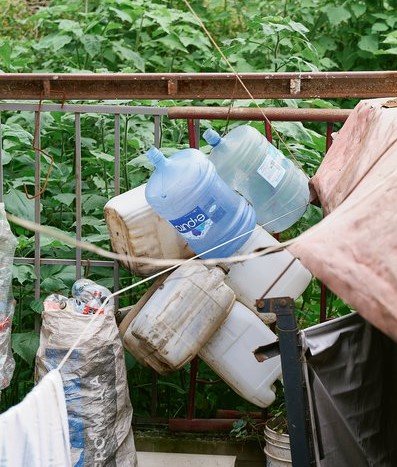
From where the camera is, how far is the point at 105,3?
810cm

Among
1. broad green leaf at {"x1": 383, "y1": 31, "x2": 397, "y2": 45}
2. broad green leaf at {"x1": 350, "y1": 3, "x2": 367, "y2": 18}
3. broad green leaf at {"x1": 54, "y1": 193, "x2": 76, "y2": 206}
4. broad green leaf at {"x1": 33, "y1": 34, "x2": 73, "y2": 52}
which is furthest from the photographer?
broad green leaf at {"x1": 350, "y1": 3, "x2": 367, "y2": 18}

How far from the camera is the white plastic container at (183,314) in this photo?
4477 millimetres

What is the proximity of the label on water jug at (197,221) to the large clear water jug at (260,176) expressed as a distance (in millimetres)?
373

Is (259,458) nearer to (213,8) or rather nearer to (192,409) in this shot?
(192,409)

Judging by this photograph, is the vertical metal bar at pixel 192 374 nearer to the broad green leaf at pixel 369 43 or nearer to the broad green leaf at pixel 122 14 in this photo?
the broad green leaf at pixel 122 14

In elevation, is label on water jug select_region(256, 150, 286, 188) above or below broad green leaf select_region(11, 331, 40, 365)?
above

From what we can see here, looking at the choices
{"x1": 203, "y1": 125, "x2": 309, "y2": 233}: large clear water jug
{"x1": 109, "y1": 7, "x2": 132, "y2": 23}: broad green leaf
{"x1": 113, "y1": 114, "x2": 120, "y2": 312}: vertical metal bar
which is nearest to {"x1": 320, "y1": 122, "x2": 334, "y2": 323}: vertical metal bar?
{"x1": 203, "y1": 125, "x2": 309, "y2": 233}: large clear water jug

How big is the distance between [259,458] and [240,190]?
4.38 feet

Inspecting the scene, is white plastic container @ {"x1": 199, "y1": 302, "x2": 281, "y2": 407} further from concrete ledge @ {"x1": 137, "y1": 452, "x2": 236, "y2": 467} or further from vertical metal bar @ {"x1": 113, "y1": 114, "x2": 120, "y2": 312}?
vertical metal bar @ {"x1": 113, "y1": 114, "x2": 120, "y2": 312}

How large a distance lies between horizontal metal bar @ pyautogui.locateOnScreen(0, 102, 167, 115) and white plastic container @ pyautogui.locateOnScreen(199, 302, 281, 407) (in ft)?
3.42

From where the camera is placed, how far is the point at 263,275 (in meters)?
4.71

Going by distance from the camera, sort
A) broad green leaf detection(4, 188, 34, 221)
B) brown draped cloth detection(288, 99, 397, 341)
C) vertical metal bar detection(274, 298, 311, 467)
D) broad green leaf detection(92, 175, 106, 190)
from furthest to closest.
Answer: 1. broad green leaf detection(92, 175, 106, 190)
2. broad green leaf detection(4, 188, 34, 221)
3. vertical metal bar detection(274, 298, 311, 467)
4. brown draped cloth detection(288, 99, 397, 341)

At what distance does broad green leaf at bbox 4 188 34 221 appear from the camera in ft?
17.1

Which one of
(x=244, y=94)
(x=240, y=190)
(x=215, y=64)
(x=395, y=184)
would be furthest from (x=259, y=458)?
(x=215, y=64)
